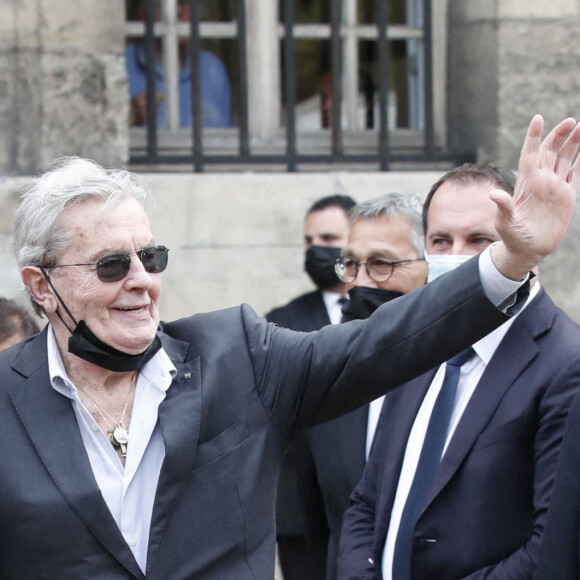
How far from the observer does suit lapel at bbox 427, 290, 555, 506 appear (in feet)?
9.77

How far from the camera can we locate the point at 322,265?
5062 millimetres

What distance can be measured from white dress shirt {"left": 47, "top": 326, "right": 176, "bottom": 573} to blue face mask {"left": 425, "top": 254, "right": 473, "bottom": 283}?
863mm

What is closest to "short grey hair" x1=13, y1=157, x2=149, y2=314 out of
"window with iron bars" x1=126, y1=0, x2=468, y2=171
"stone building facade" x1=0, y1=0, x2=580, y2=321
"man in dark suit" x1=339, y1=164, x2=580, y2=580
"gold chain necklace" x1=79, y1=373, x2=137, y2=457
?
"gold chain necklace" x1=79, y1=373, x2=137, y2=457

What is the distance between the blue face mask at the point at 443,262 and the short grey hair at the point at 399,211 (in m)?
0.79

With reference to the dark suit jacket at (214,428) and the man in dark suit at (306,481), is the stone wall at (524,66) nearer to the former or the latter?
the man in dark suit at (306,481)

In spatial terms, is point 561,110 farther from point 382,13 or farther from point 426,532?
point 426,532

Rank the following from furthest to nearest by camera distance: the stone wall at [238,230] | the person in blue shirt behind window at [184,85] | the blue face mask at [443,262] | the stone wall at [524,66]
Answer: the person in blue shirt behind window at [184,85] < the stone wall at [524,66] < the stone wall at [238,230] < the blue face mask at [443,262]

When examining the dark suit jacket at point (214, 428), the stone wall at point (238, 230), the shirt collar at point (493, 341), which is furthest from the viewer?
the stone wall at point (238, 230)

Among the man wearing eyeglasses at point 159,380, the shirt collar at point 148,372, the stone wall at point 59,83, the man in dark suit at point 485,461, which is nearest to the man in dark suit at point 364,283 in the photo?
the man in dark suit at point 485,461

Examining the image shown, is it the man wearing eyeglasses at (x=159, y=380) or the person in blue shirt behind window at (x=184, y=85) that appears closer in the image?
the man wearing eyeglasses at (x=159, y=380)

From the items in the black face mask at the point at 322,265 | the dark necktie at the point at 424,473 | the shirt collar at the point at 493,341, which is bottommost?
the dark necktie at the point at 424,473

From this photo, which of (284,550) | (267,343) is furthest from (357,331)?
(284,550)

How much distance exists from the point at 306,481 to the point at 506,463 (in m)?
1.47

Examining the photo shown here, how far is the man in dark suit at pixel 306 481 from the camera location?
14.2ft
